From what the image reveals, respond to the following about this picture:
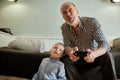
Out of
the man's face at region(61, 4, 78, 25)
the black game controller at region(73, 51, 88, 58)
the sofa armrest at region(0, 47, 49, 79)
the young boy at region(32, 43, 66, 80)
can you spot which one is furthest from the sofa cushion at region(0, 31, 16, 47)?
the black game controller at region(73, 51, 88, 58)

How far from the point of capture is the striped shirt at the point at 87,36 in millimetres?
1635

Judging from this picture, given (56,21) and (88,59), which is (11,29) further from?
(88,59)

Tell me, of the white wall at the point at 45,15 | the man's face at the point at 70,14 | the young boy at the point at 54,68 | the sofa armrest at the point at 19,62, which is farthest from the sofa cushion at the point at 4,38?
Result: the man's face at the point at 70,14

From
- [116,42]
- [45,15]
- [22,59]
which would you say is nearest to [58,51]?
[22,59]

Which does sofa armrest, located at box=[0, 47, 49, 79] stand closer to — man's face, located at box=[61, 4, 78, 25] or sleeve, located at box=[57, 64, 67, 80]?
sleeve, located at box=[57, 64, 67, 80]

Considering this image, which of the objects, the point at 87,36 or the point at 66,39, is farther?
the point at 66,39

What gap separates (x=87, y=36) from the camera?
5.56 ft

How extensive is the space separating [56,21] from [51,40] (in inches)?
12.4

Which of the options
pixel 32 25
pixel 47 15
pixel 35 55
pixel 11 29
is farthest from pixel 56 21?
pixel 35 55

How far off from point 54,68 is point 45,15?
161cm

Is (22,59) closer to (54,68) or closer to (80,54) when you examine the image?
(54,68)

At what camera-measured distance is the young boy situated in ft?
5.73

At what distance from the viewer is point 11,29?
3.39 m

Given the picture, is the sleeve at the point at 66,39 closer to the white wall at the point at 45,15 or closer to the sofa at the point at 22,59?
the sofa at the point at 22,59
